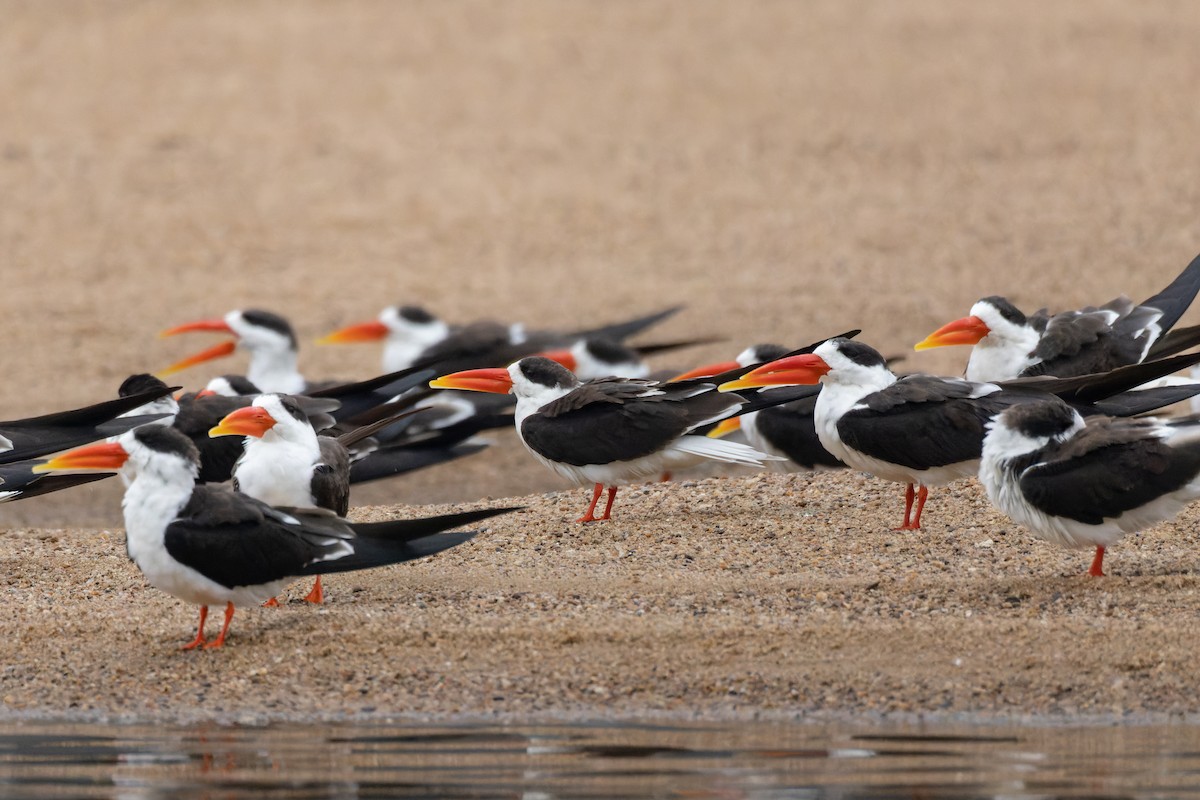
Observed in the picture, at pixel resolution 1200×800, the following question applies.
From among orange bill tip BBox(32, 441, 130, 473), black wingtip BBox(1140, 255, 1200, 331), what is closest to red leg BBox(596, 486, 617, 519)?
orange bill tip BBox(32, 441, 130, 473)

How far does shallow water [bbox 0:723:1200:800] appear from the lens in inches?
201

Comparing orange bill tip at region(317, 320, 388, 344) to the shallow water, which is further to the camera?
orange bill tip at region(317, 320, 388, 344)

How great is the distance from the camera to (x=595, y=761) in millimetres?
5398

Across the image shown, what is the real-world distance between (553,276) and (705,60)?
189 inches

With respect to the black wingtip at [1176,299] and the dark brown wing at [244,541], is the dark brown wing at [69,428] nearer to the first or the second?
the dark brown wing at [244,541]

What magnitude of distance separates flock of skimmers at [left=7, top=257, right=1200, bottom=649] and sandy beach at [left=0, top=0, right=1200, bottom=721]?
0.31m

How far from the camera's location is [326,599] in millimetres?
7242

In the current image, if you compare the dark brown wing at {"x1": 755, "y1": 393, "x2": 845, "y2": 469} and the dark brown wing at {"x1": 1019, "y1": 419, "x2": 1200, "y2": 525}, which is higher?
the dark brown wing at {"x1": 1019, "y1": 419, "x2": 1200, "y2": 525}

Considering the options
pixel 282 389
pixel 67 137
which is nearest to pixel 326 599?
pixel 282 389

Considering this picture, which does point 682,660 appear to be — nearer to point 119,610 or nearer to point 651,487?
point 119,610

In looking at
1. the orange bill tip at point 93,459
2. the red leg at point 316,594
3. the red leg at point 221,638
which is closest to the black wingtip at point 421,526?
the red leg at point 221,638

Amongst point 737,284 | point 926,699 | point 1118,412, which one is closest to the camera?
point 926,699

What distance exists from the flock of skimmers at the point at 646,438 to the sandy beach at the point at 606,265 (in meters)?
0.31

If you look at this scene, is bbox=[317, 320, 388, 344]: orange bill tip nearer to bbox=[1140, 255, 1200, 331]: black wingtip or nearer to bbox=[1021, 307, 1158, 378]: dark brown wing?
bbox=[1021, 307, 1158, 378]: dark brown wing
